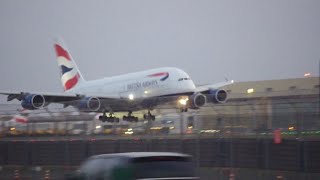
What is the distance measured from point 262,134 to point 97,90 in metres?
35.6

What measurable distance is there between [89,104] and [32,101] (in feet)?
14.3

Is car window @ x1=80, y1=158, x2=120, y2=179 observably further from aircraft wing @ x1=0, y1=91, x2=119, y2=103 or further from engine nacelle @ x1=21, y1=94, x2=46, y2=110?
aircraft wing @ x1=0, y1=91, x2=119, y2=103

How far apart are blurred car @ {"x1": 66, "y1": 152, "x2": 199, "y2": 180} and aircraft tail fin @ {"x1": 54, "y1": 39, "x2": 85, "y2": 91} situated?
45.5 meters

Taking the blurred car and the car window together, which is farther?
the car window

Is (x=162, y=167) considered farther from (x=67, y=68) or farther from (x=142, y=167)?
(x=67, y=68)

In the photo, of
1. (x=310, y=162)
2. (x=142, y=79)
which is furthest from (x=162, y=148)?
(x=142, y=79)

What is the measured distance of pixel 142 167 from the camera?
41.4 feet

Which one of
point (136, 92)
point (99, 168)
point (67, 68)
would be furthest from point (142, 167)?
point (67, 68)

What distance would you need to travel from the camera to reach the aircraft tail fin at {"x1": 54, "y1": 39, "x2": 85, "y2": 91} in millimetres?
58906

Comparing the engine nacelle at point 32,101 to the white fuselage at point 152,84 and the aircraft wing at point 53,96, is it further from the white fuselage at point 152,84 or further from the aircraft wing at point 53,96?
the white fuselage at point 152,84

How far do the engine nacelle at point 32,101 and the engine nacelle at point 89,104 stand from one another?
330 cm

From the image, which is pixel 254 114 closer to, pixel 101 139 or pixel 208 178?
pixel 208 178

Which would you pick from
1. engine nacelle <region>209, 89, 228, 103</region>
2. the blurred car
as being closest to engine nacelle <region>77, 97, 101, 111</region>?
engine nacelle <region>209, 89, 228, 103</region>

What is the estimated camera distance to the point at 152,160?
42.1 ft
